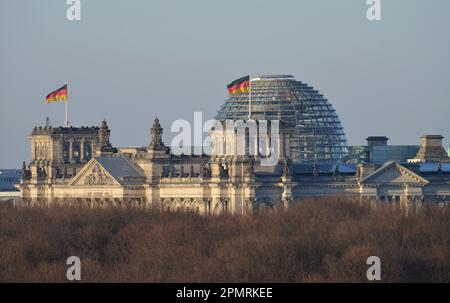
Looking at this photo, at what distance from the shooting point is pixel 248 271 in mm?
190125

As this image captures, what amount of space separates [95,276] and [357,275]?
1446 centimetres

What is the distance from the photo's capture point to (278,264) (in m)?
194

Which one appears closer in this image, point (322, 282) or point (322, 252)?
point (322, 282)
